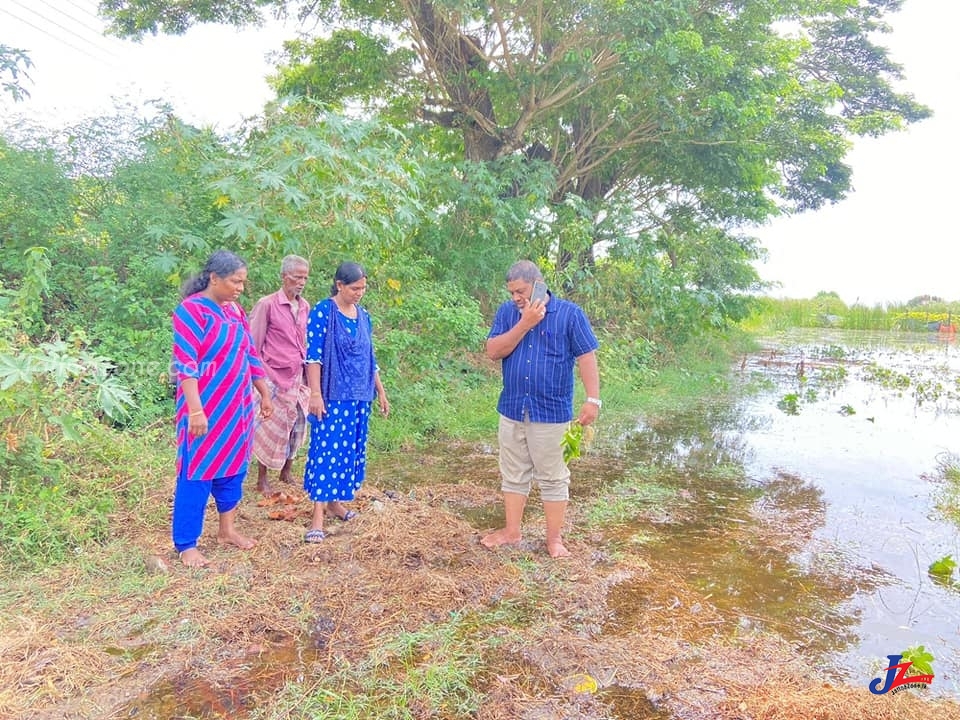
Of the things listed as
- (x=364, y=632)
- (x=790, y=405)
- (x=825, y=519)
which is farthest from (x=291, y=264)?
(x=790, y=405)

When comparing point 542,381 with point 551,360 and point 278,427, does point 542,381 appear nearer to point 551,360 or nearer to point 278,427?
point 551,360

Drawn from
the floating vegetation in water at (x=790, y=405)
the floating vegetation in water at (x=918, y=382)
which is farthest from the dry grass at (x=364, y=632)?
the floating vegetation in water at (x=918, y=382)

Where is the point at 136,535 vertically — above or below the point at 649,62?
below

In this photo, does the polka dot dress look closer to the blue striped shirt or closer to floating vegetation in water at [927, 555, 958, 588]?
the blue striped shirt

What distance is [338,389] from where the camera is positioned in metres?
3.54

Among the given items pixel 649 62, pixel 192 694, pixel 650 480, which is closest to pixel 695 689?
pixel 192 694

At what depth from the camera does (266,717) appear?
6.98ft

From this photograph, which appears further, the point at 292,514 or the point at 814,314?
the point at 814,314

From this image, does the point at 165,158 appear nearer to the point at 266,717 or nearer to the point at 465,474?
the point at 465,474

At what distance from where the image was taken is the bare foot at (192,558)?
123 inches

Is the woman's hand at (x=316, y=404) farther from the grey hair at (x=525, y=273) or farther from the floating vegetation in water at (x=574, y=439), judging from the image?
the floating vegetation in water at (x=574, y=439)

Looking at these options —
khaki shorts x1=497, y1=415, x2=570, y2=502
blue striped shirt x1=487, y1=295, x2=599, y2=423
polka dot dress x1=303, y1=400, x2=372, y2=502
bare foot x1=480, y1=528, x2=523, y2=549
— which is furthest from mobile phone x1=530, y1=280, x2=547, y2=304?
bare foot x1=480, y1=528, x2=523, y2=549

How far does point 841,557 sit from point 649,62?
289 inches

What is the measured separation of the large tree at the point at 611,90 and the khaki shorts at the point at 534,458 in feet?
19.0
